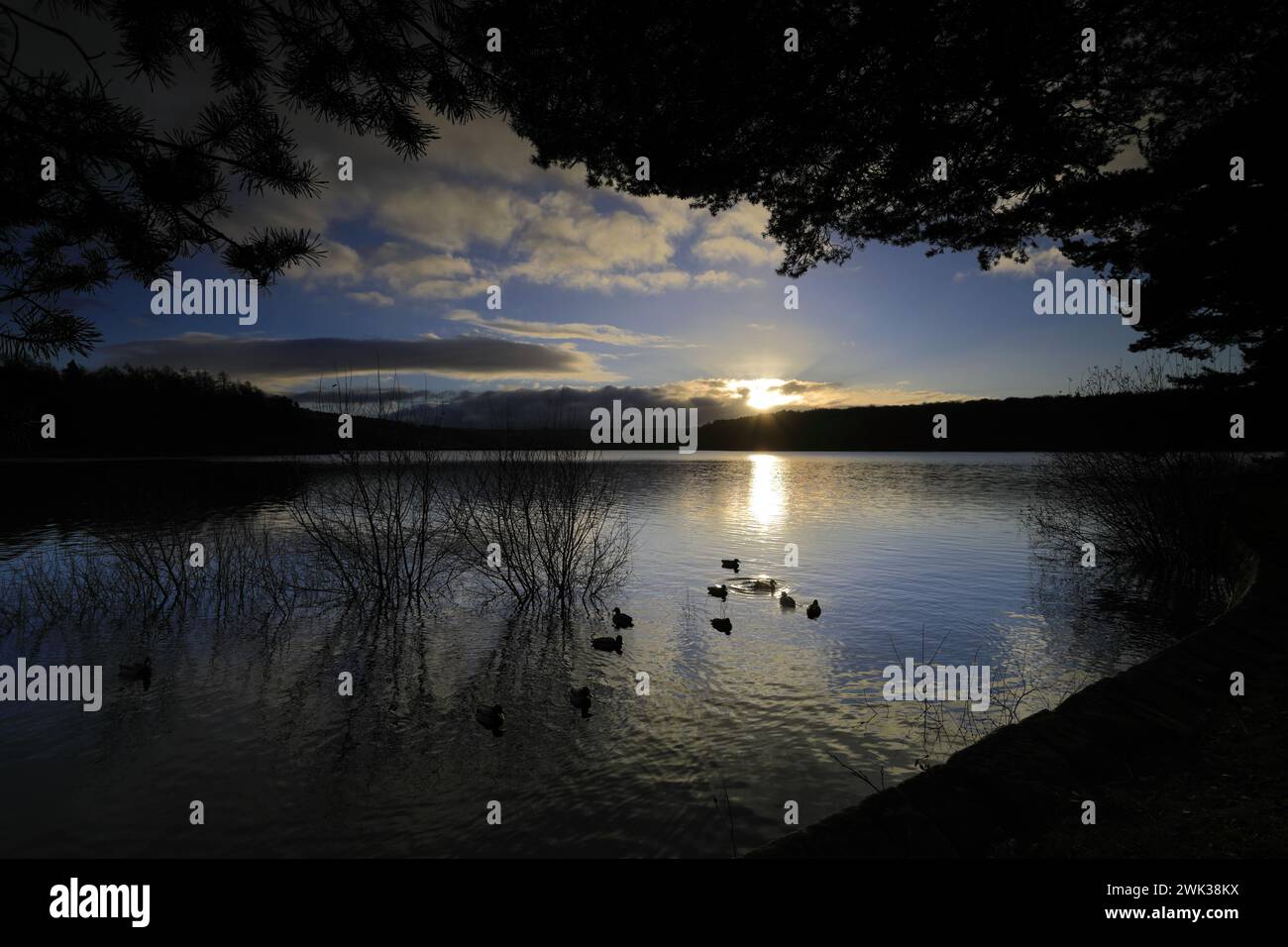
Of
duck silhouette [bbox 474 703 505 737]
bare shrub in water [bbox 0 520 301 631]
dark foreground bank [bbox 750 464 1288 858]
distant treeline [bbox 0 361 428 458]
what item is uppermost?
distant treeline [bbox 0 361 428 458]

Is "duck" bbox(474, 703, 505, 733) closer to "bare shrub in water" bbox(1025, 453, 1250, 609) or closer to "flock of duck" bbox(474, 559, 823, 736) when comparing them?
"flock of duck" bbox(474, 559, 823, 736)

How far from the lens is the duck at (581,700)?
33.2ft

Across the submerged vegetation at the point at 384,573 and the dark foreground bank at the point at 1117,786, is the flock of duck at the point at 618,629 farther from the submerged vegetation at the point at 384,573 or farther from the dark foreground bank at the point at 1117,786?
the dark foreground bank at the point at 1117,786

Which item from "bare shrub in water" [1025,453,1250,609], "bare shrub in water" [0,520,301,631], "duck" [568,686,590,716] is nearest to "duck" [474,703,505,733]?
"duck" [568,686,590,716]

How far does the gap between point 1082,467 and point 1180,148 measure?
17.7 meters

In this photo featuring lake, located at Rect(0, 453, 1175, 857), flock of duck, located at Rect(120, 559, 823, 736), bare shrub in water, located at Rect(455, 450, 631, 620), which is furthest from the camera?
bare shrub in water, located at Rect(455, 450, 631, 620)

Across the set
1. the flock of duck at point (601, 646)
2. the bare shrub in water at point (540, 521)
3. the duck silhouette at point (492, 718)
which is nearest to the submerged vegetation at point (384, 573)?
the bare shrub in water at point (540, 521)

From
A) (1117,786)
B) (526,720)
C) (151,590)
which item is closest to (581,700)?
(526,720)

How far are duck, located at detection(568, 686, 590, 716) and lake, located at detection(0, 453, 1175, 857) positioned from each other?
127 millimetres

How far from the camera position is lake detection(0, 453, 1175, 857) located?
7.10 metres

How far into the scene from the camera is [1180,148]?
8.15m

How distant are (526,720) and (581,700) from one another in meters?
0.93

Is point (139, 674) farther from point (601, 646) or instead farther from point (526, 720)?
point (601, 646)
